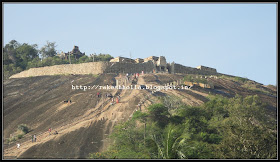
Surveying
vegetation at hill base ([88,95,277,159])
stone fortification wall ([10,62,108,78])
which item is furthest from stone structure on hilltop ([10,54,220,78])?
vegetation at hill base ([88,95,277,159])

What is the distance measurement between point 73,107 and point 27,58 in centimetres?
3512

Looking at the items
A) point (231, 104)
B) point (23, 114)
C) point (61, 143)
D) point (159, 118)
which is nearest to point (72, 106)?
point (23, 114)

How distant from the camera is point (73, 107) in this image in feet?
119

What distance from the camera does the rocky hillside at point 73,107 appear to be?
92.5 ft

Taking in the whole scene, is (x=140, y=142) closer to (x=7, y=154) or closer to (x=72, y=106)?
(x=7, y=154)

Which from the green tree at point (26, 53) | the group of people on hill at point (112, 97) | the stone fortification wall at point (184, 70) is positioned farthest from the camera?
the green tree at point (26, 53)

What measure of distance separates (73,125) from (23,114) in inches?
265

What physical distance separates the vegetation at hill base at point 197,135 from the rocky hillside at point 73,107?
245 centimetres

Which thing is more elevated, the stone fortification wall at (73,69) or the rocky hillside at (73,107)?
the stone fortification wall at (73,69)

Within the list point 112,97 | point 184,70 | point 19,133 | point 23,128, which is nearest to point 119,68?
point 112,97

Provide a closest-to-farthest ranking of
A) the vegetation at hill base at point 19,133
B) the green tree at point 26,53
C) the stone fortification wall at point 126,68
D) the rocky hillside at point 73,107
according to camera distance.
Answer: the rocky hillside at point 73,107 < the vegetation at hill base at point 19,133 < the stone fortification wall at point 126,68 < the green tree at point 26,53

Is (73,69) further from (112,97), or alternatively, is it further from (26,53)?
(26,53)

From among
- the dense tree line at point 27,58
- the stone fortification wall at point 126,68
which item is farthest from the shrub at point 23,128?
the dense tree line at point 27,58

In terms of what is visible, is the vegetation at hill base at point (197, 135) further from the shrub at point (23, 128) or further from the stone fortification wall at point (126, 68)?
the stone fortification wall at point (126, 68)
